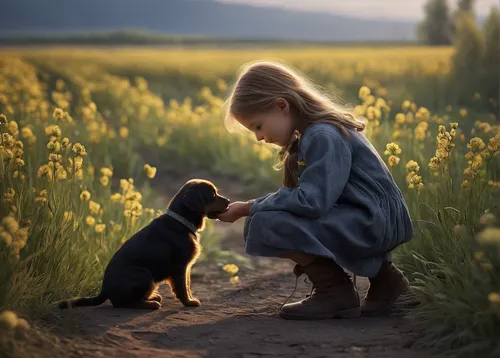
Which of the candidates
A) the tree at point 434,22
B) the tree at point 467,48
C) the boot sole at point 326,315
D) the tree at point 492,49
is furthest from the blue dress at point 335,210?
the tree at point 434,22

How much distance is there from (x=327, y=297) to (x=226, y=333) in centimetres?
62

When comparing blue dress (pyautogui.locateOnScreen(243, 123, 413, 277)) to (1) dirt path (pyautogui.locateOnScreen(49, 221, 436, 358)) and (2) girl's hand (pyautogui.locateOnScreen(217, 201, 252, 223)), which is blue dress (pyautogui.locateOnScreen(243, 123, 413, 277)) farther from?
(1) dirt path (pyautogui.locateOnScreen(49, 221, 436, 358))

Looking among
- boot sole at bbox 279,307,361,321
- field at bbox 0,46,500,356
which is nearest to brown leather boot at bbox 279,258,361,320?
boot sole at bbox 279,307,361,321

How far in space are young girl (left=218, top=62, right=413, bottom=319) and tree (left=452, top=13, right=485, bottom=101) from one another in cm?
904

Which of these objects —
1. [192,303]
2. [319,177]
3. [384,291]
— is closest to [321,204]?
[319,177]

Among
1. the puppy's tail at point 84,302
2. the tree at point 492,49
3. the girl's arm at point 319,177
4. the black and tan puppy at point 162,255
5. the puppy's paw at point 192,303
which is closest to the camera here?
the girl's arm at point 319,177

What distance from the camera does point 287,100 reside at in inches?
151

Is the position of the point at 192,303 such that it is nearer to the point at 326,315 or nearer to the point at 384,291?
the point at 326,315

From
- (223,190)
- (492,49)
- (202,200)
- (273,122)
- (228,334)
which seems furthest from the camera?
(492,49)

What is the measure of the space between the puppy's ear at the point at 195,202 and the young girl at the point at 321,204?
0.17m

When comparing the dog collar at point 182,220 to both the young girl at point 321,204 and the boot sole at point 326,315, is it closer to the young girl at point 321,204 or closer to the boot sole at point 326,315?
the young girl at point 321,204

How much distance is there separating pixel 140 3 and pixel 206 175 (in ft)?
60.2

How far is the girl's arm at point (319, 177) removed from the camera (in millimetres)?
3562

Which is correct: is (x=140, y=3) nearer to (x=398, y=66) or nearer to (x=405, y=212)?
(x=398, y=66)
